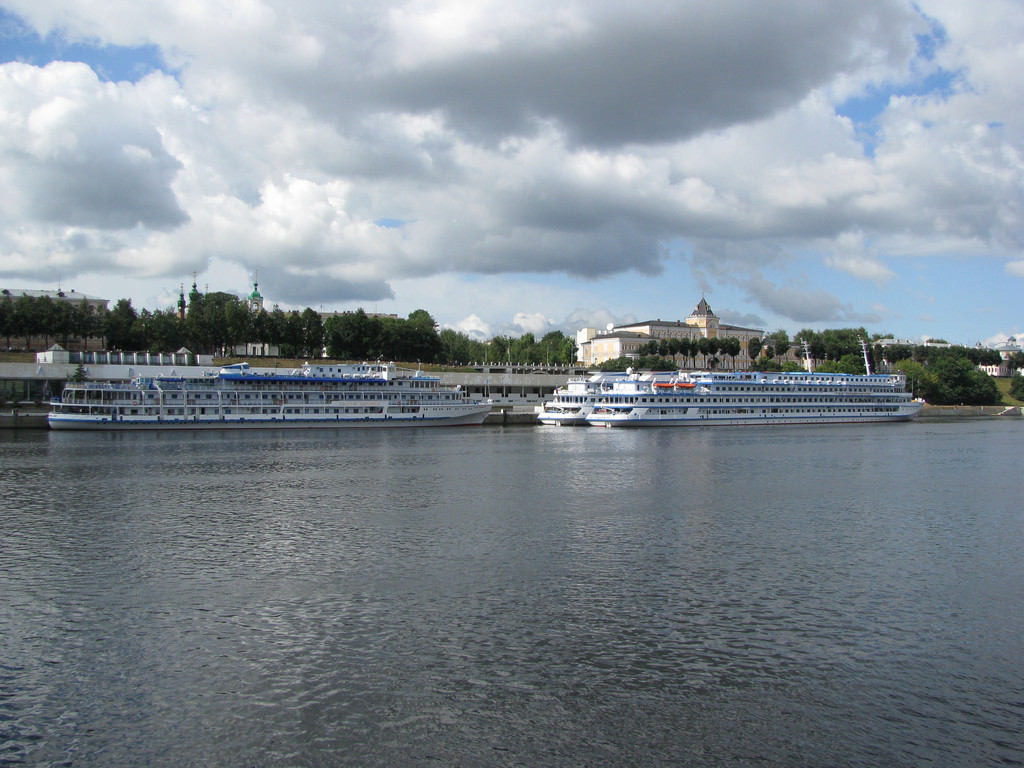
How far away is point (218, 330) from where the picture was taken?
11375 centimetres

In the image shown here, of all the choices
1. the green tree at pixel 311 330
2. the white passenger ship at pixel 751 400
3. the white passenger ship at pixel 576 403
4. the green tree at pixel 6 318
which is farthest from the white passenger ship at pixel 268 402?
the green tree at pixel 311 330

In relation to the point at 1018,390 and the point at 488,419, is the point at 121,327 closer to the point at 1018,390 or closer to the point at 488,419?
the point at 488,419

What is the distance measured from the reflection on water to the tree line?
77.3 metres

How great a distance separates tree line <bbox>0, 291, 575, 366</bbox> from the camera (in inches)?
4060

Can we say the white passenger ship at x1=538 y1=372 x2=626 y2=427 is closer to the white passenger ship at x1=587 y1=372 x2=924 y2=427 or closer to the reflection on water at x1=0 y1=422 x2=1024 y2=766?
Result: the white passenger ship at x1=587 y1=372 x2=924 y2=427

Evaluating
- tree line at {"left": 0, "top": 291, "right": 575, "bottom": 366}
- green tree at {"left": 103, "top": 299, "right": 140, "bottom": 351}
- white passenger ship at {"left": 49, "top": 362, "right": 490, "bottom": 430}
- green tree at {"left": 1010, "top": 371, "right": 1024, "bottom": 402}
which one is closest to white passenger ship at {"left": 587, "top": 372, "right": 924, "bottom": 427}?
white passenger ship at {"left": 49, "top": 362, "right": 490, "bottom": 430}

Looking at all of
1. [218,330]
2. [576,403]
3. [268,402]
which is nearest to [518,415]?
[576,403]

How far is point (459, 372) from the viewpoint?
402 ft

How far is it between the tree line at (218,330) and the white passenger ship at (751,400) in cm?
4734

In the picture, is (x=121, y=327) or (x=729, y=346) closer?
(x=121, y=327)

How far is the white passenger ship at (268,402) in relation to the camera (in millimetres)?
74000

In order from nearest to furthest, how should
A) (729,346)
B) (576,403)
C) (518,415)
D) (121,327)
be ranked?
(576,403), (518,415), (121,327), (729,346)

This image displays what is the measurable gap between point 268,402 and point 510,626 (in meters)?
65.9

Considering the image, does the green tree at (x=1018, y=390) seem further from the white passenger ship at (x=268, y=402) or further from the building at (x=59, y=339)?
the building at (x=59, y=339)
